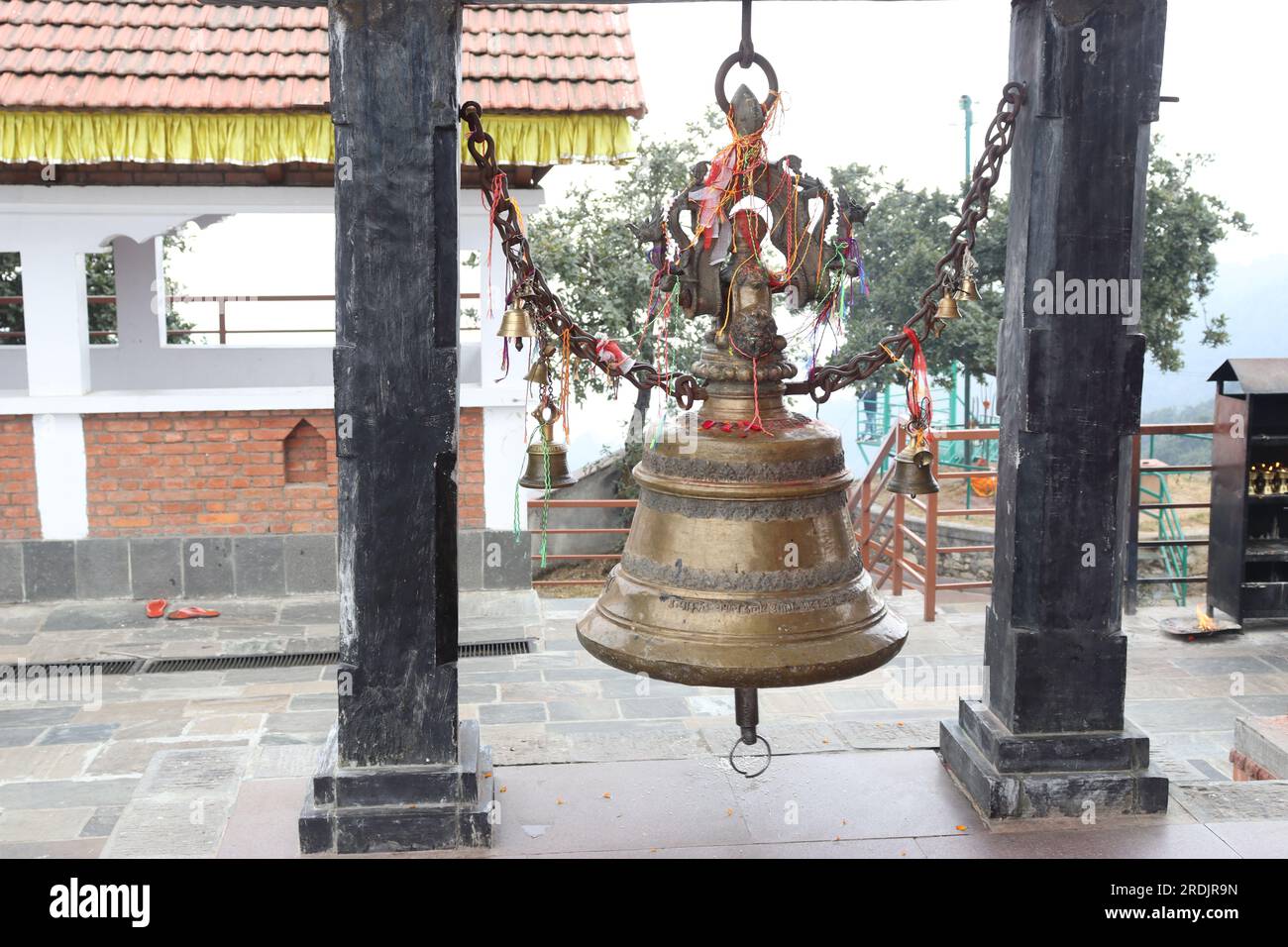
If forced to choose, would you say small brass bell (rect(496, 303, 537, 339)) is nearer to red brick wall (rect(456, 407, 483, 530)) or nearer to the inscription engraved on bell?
the inscription engraved on bell

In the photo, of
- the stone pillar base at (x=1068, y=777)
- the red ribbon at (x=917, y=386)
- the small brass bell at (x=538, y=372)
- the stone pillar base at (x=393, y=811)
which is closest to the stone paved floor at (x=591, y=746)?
the stone pillar base at (x=1068, y=777)

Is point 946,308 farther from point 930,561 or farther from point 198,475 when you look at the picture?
point 198,475

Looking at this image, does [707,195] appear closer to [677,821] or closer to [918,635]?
[677,821]

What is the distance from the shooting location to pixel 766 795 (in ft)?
14.5

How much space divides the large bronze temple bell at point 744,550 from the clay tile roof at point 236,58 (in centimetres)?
564

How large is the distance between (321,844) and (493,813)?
0.57m

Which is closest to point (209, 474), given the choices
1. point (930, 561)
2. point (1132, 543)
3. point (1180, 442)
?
point (930, 561)

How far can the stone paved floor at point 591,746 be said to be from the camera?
13.6 ft

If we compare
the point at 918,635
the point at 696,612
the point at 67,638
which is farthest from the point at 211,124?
the point at 696,612

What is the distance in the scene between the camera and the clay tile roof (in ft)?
27.7

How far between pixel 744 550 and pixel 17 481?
7.88m

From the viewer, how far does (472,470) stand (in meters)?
9.59

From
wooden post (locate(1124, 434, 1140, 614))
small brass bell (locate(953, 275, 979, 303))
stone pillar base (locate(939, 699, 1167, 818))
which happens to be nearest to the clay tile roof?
wooden post (locate(1124, 434, 1140, 614))

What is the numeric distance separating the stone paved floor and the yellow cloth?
331 cm
